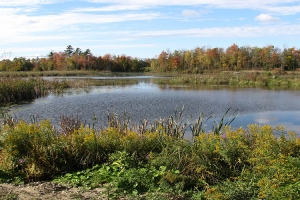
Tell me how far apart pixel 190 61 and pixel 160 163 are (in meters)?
85.4

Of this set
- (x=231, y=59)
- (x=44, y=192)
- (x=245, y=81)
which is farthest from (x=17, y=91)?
(x=231, y=59)

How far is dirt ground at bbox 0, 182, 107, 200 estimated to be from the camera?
4559mm

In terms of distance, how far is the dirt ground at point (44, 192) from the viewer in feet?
15.0

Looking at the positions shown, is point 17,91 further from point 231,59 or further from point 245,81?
point 231,59

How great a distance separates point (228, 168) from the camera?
216 inches

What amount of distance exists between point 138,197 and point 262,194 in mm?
1655

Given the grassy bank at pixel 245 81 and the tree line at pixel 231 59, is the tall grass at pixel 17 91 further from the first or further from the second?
the tree line at pixel 231 59

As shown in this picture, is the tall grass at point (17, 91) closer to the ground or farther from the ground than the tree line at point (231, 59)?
closer to the ground

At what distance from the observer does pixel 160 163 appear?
5.61m

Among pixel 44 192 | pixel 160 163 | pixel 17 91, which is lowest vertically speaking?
pixel 44 192

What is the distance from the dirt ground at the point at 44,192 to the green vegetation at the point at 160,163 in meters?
0.21

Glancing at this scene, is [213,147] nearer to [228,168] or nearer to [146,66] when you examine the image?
[228,168]

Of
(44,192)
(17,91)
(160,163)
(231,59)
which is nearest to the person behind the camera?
(44,192)

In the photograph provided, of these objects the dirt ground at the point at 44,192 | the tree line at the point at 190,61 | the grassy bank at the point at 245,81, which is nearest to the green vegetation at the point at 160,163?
the dirt ground at the point at 44,192
